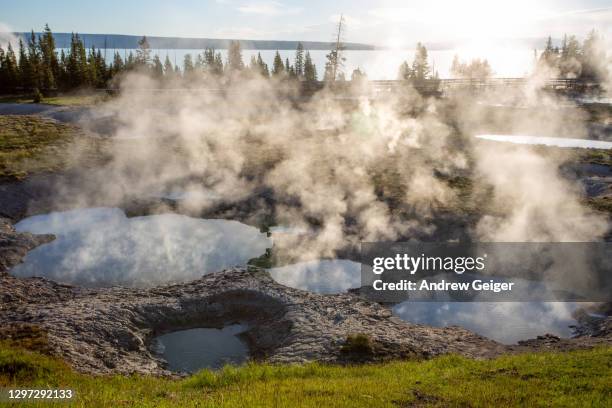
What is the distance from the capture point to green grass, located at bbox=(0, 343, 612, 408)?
32.1ft

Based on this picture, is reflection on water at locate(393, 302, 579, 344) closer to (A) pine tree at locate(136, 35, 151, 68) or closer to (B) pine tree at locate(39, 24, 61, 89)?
(B) pine tree at locate(39, 24, 61, 89)

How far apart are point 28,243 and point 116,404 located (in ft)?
58.6

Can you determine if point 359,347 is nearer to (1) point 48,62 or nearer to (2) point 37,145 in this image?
(2) point 37,145

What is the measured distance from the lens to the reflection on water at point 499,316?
691 inches

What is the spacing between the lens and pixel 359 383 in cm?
1147

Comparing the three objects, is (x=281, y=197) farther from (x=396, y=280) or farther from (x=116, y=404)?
(x=116, y=404)

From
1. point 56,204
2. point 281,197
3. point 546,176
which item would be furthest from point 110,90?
point 546,176

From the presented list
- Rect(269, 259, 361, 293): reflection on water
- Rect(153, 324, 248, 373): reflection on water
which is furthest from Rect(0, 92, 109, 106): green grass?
Rect(153, 324, 248, 373): reflection on water

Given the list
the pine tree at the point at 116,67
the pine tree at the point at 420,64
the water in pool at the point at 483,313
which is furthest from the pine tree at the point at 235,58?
the water in pool at the point at 483,313

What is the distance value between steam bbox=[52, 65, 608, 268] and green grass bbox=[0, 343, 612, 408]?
1092 centimetres

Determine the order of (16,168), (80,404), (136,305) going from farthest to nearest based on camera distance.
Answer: (16,168) → (136,305) → (80,404)

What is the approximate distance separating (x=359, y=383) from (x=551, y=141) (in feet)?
123

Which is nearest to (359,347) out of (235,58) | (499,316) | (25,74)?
(499,316)

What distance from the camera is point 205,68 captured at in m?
94.8
